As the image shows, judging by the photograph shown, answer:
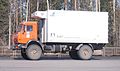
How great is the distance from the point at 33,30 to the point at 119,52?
11586 millimetres

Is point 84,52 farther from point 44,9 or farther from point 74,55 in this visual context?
point 44,9

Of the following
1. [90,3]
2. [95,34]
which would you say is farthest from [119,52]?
[90,3]

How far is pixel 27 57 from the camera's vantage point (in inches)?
1205

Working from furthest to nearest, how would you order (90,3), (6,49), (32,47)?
(90,3)
(6,49)
(32,47)

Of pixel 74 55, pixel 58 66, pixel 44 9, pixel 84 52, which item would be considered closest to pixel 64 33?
pixel 84 52

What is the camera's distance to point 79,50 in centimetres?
3145

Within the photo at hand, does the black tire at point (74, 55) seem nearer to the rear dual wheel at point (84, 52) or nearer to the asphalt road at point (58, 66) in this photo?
the rear dual wheel at point (84, 52)

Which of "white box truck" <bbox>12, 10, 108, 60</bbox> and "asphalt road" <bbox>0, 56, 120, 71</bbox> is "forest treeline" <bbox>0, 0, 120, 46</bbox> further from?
"asphalt road" <bbox>0, 56, 120, 71</bbox>

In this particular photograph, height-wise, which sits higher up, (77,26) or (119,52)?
(77,26)

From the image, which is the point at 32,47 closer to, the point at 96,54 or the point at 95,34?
the point at 95,34

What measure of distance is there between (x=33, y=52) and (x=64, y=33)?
277cm

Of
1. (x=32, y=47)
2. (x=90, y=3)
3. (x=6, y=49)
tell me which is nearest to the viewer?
(x=32, y=47)

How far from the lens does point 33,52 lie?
30375mm

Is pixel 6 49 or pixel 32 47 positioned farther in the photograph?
pixel 6 49
